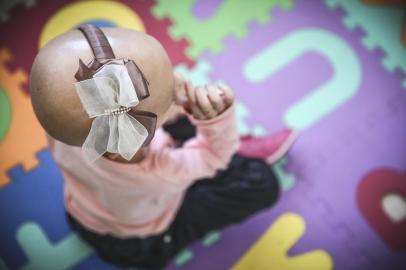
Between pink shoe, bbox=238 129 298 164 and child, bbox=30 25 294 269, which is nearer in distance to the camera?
child, bbox=30 25 294 269

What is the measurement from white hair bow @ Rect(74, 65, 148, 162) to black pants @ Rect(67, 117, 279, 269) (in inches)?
20.7

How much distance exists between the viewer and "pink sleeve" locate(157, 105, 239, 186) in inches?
28.9

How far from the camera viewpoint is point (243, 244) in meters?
1.12

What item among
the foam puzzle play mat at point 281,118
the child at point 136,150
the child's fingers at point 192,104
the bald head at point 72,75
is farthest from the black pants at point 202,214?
the bald head at point 72,75

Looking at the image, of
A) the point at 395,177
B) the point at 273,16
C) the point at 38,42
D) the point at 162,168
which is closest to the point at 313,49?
the point at 273,16

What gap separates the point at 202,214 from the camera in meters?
1.00

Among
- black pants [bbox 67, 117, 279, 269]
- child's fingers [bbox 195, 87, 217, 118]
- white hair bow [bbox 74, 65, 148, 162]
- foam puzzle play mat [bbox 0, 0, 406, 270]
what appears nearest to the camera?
white hair bow [bbox 74, 65, 148, 162]

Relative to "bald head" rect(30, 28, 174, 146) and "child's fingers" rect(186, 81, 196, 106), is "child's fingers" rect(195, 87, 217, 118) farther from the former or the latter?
Result: "bald head" rect(30, 28, 174, 146)

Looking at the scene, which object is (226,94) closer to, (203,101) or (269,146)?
(203,101)

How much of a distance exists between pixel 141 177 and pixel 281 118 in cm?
68

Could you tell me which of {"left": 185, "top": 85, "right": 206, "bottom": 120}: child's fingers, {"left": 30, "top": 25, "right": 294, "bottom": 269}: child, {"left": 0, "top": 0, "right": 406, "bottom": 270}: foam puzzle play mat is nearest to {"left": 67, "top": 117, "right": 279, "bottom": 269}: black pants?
{"left": 30, "top": 25, "right": 294, "bottom": 269}: child

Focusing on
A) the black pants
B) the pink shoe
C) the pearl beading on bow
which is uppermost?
the pearl beading on bow

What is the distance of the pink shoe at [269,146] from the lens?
1.11 metres

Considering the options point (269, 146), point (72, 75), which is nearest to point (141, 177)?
point (72, 75)
